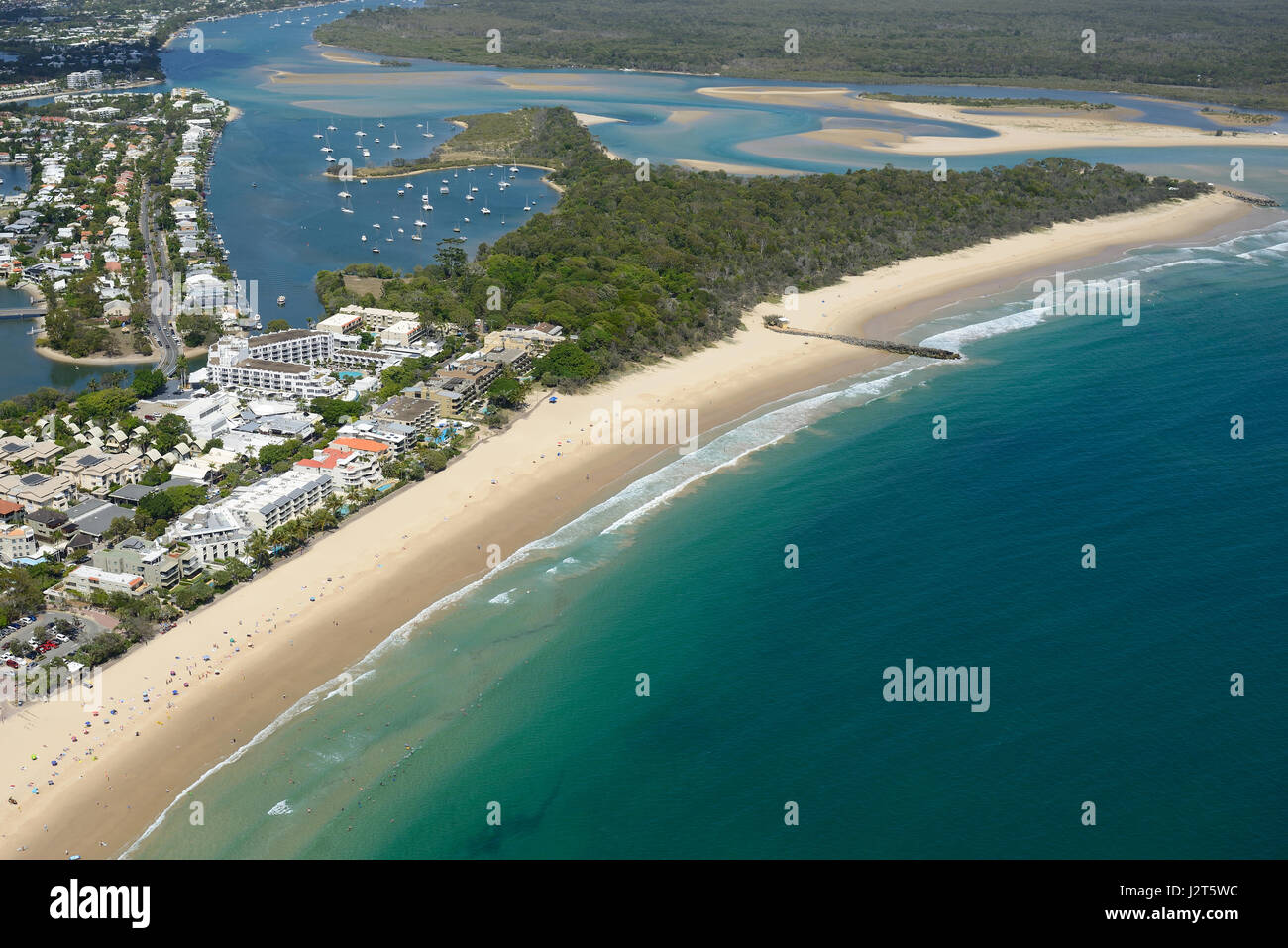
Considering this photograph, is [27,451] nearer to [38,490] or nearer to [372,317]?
[38,490]

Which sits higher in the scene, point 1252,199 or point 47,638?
point 1252,199

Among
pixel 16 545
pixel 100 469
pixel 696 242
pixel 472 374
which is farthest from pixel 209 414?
pixel 696 242

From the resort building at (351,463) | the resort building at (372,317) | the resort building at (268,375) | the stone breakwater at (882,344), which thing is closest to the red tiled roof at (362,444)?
the resort building at (351,463)

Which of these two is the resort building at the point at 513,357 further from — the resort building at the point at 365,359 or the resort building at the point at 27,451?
the resort building at the point at 27,451

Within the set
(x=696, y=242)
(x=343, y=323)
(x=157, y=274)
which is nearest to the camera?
(x=343, y=323)

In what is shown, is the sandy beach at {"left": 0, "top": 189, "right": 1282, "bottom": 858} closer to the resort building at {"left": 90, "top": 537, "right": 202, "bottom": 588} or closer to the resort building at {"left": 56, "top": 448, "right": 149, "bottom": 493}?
the resort building at {"left": 90, "top": 537, "right": 202, "bottom": 588}

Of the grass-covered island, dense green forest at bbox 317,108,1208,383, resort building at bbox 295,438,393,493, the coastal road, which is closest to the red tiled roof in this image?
resort building at bbox 295,438,393,493

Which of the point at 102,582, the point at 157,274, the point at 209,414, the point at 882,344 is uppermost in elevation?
the point at 157,274
